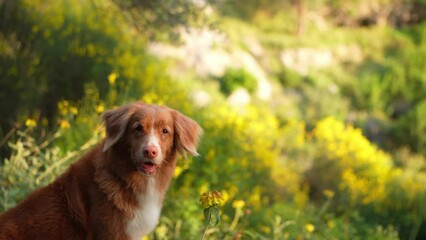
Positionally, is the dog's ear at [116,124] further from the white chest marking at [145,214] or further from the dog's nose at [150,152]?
the white chest marking at [145,214]

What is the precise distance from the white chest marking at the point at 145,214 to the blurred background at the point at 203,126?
2.10 feet

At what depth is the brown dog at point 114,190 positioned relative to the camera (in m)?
3.00

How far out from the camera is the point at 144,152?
115 inches

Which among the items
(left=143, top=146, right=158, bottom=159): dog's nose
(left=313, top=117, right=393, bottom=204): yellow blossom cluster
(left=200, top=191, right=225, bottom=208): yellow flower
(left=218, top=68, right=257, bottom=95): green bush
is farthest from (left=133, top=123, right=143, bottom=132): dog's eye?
(left=218, top=68, right=257, bottom=95): green bush

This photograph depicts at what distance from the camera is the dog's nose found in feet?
9.56

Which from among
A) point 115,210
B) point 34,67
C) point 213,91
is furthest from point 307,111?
point 115,210

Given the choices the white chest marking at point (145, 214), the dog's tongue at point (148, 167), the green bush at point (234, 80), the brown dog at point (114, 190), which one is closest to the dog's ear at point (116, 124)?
the brown dog at point (114, 190)

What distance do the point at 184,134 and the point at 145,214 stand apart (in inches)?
19.2

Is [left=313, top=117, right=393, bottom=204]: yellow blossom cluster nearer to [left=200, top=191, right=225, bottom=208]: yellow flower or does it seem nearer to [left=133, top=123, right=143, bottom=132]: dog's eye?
[left=133, top=123, right=143, bottom=132]: dog's eye

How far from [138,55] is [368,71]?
1491 centimetres

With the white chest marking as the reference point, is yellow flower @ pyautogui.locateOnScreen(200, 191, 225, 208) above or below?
above

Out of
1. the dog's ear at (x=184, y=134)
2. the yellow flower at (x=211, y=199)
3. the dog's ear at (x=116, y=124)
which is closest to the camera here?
the yellow flower at (x=211, y=199)

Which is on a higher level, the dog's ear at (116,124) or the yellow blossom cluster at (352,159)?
the dog's ear at (116,124)

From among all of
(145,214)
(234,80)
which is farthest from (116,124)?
(234,80)
